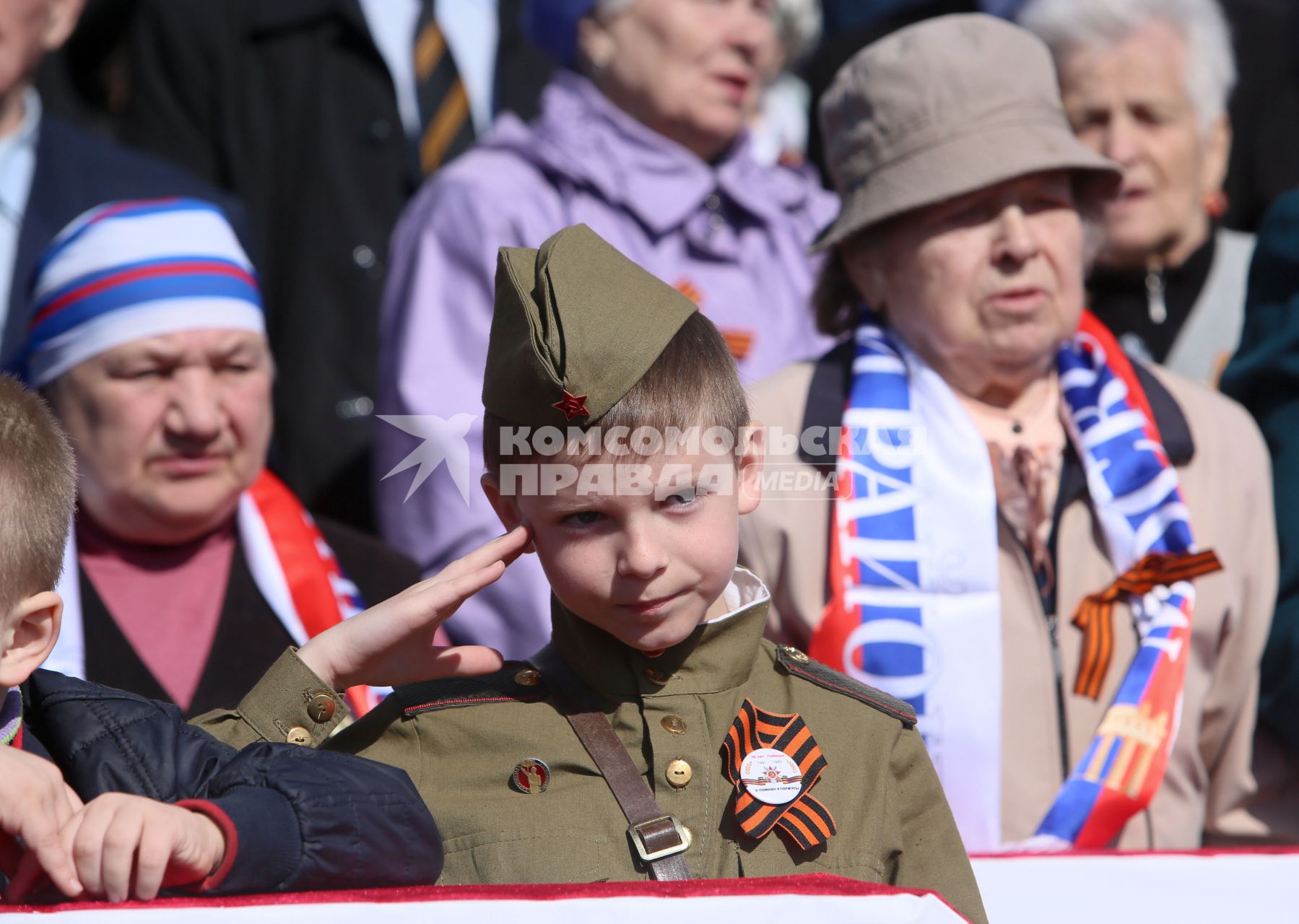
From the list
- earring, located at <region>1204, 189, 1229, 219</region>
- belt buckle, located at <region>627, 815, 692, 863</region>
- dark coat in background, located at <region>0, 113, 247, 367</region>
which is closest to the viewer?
belt buckle, located at <region>627, 815, 692, 863</region>

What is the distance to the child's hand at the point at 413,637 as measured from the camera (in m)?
2.20

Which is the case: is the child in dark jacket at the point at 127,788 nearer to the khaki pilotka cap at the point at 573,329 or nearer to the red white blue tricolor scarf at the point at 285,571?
the khaki pilotka cap at the point at 573,329

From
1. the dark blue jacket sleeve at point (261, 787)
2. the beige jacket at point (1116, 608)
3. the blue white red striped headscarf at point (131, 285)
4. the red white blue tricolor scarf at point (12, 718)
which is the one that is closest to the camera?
the dark blue jacket sleeve at point (261, 787)

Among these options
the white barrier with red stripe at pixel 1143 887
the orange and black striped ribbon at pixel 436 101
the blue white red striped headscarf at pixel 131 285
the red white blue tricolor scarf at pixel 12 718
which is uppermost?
the orange and black striped ribbon at pixel 436 101

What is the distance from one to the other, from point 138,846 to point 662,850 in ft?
2.19

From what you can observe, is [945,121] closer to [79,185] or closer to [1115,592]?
[1115,592]

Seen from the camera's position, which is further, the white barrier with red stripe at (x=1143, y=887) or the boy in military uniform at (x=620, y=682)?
the white barrier with red stripe at (x=1143, y=887)

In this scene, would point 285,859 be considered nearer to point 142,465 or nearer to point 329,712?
point 329,712

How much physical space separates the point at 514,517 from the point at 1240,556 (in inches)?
68.4

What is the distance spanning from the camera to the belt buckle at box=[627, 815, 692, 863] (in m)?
2.07

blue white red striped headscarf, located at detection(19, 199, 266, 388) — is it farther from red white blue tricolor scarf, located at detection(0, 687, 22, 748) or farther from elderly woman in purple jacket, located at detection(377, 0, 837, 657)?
red white blue tricolor scarf, located at detection(0, 687, 22, 748)

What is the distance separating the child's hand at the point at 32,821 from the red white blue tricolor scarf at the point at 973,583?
5.39 ft

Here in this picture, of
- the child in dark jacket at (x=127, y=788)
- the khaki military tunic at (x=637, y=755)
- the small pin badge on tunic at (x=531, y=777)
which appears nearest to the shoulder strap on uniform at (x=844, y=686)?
the khaki military tunic at (x=637, y=755)

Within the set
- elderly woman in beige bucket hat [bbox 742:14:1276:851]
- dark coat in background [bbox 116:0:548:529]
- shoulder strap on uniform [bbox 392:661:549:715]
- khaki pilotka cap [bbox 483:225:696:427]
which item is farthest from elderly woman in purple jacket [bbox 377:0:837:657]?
khaki pilotka cap [bbox 483:225:696:427]
